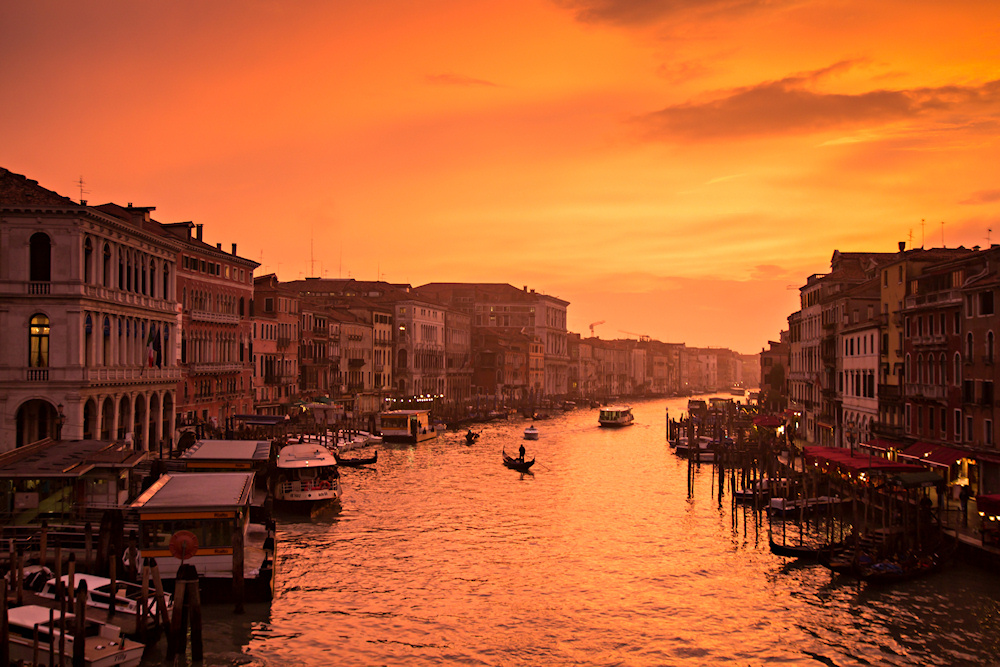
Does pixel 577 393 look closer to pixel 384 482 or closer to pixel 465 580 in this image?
pixel 384 482

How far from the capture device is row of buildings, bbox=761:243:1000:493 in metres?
28.3

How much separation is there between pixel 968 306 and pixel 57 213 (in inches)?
1111

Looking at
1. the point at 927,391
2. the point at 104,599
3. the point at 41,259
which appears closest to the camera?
the point at 104,599

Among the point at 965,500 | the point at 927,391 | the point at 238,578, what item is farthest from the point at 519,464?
the point at 238,578

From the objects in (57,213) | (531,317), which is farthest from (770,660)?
(531,317)

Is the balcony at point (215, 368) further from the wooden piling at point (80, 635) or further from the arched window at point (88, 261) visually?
the wooden piling at point (80, 635)

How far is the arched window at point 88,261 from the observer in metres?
30.4

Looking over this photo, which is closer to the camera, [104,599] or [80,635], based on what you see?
[80,635]

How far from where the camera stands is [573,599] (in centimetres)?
2220

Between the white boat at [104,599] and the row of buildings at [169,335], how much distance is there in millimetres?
11559

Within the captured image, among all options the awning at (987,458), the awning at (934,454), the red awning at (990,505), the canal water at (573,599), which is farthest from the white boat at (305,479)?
the awning at (987,458)

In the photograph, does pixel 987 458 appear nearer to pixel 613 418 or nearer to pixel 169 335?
pixel 169 335

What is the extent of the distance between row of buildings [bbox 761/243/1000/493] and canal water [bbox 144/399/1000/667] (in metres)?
6.64

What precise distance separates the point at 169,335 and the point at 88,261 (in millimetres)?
9346
